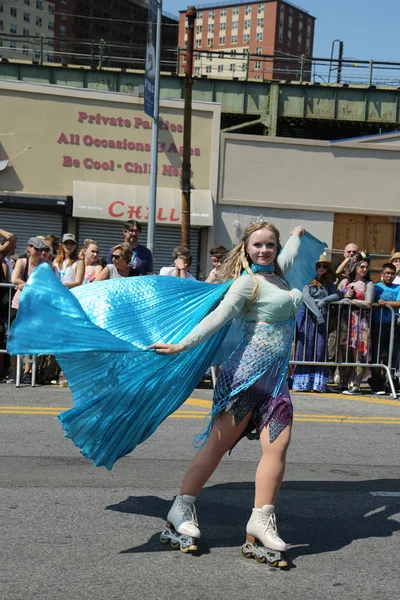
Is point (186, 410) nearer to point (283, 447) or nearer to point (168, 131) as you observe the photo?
point (283, 447)

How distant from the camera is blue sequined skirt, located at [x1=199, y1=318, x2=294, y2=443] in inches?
184

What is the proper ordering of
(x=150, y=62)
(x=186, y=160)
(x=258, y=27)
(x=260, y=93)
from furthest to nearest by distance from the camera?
(x=258, y=27) → (x=260, y=93) → (x=186, y=160) → (x=150, y=62)

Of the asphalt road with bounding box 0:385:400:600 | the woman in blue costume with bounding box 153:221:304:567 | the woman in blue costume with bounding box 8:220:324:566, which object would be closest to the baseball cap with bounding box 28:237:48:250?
the asphalt road with bounding box 0:385:400:600

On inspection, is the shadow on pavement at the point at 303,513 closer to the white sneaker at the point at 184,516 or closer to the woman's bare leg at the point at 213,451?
the white sneaker at the point at 184,516

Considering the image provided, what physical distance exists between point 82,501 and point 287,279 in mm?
1911

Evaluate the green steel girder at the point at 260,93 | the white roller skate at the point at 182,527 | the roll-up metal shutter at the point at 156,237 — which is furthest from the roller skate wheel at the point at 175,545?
the green steel girder at the point at 260,93

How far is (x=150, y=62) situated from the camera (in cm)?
2389

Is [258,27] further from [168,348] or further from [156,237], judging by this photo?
[168,348]

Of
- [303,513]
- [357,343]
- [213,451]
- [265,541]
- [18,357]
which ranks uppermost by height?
[213,451]

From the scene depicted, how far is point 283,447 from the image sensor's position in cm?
460

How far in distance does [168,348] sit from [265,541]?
3.69 feet

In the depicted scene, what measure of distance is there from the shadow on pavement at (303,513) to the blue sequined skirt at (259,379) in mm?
739

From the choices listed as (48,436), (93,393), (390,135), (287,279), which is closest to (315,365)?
(48,436)

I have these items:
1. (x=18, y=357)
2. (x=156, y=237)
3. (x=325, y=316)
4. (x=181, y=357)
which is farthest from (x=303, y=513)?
(x=156, y=237)
